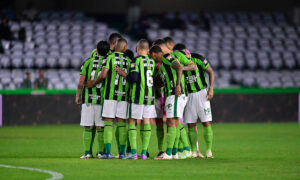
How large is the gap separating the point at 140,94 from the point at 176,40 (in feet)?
60.4

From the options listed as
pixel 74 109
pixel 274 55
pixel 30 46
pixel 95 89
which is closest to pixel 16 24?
pixel 30 46

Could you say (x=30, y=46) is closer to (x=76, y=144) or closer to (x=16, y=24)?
(x=16, y=24)

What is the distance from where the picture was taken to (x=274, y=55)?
28484mm

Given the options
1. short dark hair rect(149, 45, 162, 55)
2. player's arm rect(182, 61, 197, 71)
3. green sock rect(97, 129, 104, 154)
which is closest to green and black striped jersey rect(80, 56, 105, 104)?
green sock rect(97, 129, 104, 154)

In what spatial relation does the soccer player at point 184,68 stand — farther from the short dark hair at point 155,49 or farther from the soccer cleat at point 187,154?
the short dark hair at point 155,49

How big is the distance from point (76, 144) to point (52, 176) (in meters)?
5.99

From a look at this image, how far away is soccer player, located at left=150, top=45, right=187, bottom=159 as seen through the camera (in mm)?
10354

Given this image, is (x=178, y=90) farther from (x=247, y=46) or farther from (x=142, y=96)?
(x=247, y=46)

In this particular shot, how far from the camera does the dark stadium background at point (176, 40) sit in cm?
2080

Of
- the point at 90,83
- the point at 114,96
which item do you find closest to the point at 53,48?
the point at 90,83

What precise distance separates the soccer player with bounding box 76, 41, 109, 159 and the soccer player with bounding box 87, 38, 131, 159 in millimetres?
177

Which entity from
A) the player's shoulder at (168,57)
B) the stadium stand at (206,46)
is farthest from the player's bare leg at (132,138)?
the stadium stand at (206,46)

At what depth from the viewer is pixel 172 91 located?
1045 centimetres

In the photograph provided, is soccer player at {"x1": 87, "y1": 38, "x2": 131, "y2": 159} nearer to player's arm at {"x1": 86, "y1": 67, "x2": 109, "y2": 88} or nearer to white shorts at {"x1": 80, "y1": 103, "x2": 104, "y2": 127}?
player's arm at {"x1": 86, "y1": 67, "x2": 109, "y2": 88}
